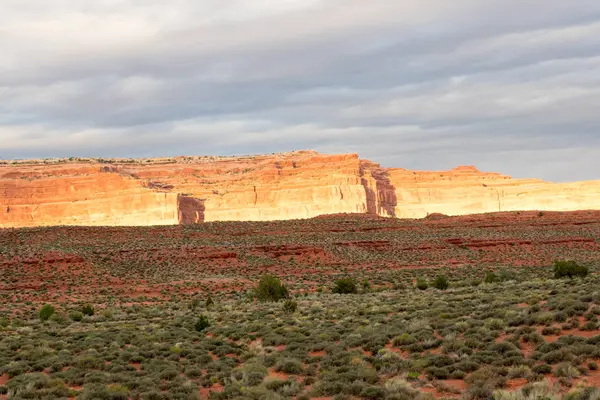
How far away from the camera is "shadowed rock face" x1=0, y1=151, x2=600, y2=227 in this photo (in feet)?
400

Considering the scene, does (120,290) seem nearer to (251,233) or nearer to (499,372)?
(251,233)

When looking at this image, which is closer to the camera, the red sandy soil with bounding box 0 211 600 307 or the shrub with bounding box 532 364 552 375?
the shrub with bounding box 532 364 552 375

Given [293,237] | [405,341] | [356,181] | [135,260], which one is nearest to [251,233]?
[293,237]

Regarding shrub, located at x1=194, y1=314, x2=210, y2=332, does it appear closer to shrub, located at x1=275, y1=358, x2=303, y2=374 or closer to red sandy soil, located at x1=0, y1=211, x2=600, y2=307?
shrub, located at x1=275, y1=358, x2=303, y2=374

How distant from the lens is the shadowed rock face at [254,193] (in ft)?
400

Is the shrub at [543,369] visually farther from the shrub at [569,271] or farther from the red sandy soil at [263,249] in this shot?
the red sandy soil at [263,249]

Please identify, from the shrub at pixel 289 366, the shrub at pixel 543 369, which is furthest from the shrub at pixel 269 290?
the shrub at pixel 543 369

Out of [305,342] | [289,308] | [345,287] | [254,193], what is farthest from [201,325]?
[254,193]

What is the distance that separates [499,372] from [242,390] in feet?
15.2

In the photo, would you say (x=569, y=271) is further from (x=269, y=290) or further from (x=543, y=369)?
(x=543, y=369)

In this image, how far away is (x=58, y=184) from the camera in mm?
128500

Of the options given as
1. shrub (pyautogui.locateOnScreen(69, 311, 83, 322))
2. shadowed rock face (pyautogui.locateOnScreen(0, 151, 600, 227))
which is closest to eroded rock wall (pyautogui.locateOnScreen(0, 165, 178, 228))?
shadowed rock face (pyautogui.locateOnScreen(0, 151, 600, 227))

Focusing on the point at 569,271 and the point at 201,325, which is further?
the point at 569,271

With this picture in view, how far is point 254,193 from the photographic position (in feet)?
426
